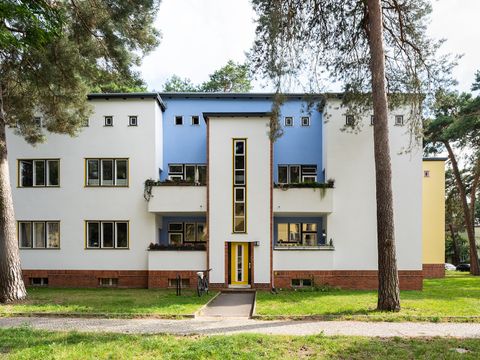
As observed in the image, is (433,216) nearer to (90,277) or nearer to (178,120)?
(178,120)

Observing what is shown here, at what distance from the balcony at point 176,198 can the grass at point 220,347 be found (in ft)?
30.6

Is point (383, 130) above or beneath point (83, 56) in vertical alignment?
beneath

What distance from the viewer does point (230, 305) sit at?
531 inches

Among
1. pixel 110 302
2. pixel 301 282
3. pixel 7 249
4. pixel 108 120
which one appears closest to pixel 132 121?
pixel 108 120

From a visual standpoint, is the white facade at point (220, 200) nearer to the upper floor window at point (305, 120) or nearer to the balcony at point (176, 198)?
the balcony at point (176, 198)

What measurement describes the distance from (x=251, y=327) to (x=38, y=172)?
1347 cm

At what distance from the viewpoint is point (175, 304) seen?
1279 cm

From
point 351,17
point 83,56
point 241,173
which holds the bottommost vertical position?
point 241,173

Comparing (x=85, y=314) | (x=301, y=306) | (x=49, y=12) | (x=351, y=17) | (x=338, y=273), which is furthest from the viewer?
(x=338, y=273)

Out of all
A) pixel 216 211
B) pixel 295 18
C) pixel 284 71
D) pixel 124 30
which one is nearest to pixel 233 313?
pixel 216 211

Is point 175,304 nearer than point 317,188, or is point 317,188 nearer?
point 175,304

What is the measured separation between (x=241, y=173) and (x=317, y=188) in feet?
10.8

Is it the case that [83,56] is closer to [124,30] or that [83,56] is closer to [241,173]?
[124,30]

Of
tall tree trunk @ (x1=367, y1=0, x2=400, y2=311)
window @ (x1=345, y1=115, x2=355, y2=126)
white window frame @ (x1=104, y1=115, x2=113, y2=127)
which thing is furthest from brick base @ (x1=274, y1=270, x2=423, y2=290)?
white window frame @ (x1=104, y1=115, x2=113, y2=127)
